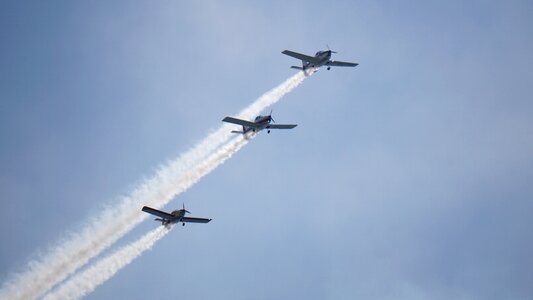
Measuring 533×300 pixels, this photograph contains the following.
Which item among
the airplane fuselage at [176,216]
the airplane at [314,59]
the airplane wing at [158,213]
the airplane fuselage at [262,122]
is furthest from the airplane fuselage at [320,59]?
the airplane wing at [158,213]

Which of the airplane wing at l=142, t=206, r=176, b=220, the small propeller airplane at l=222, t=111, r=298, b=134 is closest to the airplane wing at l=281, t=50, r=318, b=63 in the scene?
the small propeller airplane at l=222, t=111, r=298, b=134

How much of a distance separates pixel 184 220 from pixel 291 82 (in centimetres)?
2388

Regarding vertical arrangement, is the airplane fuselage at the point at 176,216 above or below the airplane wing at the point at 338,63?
below

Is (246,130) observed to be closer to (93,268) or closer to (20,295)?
(93,268)

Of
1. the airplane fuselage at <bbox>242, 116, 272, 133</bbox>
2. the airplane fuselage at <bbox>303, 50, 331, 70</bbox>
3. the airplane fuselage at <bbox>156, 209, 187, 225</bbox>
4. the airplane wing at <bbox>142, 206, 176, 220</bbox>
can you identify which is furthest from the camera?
the airplane fuselage at <bbox>303, 50, 331, 70</bbox>

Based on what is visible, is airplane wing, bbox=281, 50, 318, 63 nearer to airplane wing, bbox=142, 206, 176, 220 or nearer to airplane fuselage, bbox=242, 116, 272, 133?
airplane fuselage, bbox=242, 116, 272, 133

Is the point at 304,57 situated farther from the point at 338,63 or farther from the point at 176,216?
the point at 176,216

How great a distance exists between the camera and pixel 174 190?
3469 inches

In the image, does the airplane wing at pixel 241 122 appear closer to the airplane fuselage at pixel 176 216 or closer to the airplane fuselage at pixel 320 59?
the airplane fuselage at pixel 320 59

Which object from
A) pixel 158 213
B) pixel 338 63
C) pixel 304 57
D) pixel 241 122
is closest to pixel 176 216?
pixel 158 213

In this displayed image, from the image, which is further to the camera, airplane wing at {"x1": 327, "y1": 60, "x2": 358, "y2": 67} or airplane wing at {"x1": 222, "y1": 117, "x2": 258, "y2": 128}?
airplane wing at {"x1": 327, "y1": 60, "x2": 358, "y2": 67}

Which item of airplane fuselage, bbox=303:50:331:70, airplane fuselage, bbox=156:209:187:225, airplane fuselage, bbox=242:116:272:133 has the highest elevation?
airplane fuselage, bbox=303:50:331:70

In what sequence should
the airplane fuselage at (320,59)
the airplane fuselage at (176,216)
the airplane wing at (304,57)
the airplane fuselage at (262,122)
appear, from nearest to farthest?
the airplane fuselage at (176,216) → the airplane fuselage at (262,122) → the airplane wing at (304,57) → the airplane fuselage at (320,59)

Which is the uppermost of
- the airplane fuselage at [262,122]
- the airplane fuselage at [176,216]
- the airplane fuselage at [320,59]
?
the airplane fuselage at [320,59]
